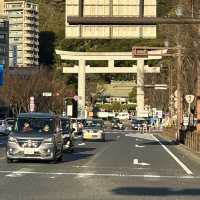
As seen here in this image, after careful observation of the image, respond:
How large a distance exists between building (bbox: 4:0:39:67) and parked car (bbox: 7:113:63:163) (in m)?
110

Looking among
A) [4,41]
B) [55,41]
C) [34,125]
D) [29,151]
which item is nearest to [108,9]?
[34,125]

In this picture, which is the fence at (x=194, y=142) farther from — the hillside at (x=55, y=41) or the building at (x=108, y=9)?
the hillside at (x=55, y=41)

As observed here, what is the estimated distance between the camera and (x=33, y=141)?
23.3 m

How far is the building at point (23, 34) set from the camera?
13870 cm

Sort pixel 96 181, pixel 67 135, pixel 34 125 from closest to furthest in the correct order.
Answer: pixel 96 181
pixel 34 125
pixel 67 135

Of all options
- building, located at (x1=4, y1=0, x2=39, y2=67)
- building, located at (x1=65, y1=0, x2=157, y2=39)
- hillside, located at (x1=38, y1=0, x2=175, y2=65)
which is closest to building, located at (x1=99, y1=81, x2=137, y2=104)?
hillside, located at (x1=38, y1=0, x2=175, y2=65)

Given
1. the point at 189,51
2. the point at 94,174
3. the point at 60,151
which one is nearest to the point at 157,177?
the point at 94,174

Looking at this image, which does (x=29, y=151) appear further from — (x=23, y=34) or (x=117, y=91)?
(x=23, y=34)

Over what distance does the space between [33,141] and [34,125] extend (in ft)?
4.46

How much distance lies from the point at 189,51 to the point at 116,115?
97.6 meters

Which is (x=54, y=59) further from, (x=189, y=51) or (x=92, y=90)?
(x=189, y=51)

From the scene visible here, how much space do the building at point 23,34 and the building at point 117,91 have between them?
16.1 m

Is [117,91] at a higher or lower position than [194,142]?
higher

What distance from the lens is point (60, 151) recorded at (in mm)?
25312
